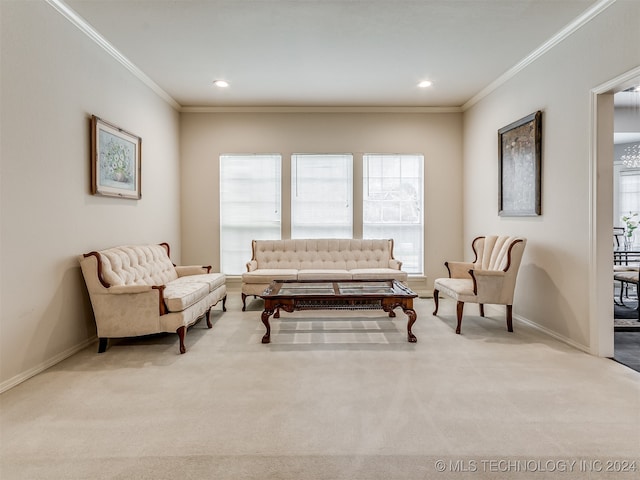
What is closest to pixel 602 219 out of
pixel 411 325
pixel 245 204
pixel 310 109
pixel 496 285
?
pixel 496 285

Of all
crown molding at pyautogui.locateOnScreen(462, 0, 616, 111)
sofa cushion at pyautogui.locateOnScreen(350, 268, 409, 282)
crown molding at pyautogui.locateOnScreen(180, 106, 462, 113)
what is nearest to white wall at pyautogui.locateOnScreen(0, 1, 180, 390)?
crown molding at pyautogui.locateOnScreen(180, 106, 462, 113)

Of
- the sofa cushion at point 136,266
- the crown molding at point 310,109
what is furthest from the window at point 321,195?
the sofa cushion at point 136,266

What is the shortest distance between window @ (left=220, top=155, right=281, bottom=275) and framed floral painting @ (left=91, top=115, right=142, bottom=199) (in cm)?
160

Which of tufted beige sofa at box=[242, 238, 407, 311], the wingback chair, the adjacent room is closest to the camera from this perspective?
the adjacent room

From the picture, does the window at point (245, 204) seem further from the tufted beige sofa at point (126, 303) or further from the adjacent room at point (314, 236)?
the tufted beige sofa at point (126, 303)

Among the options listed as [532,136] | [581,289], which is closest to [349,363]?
[581,289]

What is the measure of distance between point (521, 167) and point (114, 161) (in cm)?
466

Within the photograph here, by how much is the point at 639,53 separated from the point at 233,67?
3.84 meters

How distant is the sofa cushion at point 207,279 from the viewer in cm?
409

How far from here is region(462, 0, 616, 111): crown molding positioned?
3.01 meters

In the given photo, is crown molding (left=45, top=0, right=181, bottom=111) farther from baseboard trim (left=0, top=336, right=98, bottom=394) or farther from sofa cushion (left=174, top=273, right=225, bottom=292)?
baseboard trim (left=0, top=336, right=98, bottom=394)

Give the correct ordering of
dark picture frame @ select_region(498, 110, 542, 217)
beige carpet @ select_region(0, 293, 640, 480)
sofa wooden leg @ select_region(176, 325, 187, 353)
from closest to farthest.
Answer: beige carpet @ select_region(0, 293, 640, 480)
sofa wooden leg @ select_region(176, 325, 187, 353)
dark picture frame @ select_region(498, 110, 542, 217)

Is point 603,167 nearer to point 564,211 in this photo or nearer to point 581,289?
point 564,211

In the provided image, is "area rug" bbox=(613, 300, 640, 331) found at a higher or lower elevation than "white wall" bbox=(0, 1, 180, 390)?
lower
